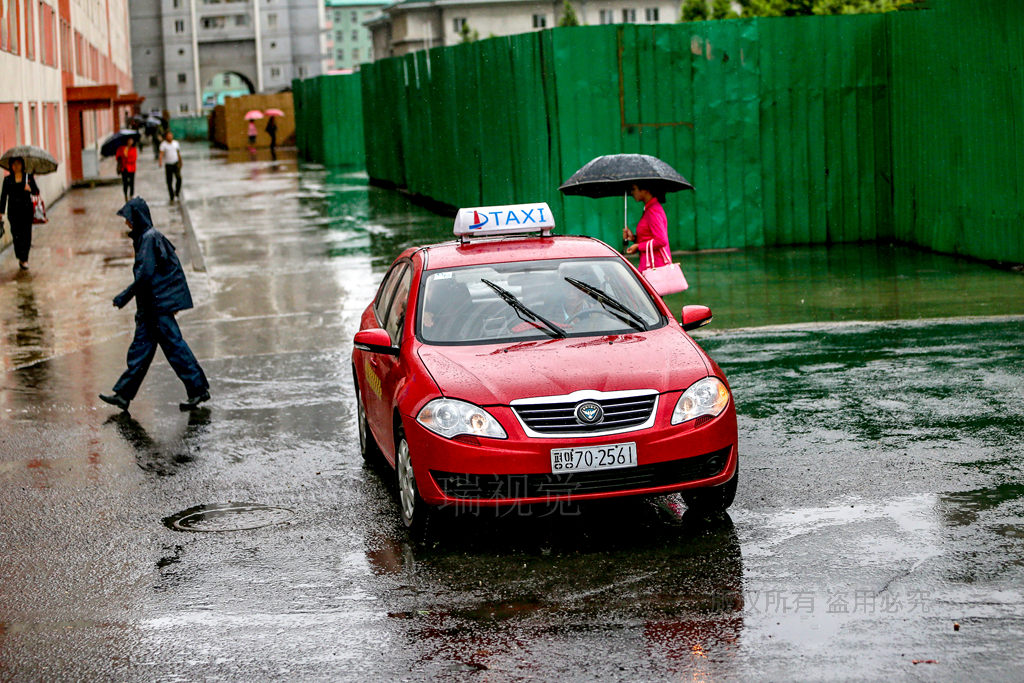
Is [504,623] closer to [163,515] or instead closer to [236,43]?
[163,515]

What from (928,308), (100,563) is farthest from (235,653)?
(928,308)

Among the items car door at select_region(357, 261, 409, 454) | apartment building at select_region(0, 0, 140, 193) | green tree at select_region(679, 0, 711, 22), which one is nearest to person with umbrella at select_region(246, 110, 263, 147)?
apartment building at select_region(0, 0, 140, 193)

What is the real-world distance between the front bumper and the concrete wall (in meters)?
59.8

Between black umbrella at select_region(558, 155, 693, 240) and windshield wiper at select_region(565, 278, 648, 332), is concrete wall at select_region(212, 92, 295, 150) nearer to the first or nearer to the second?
black umbrella at select_region(558, 155, 693, 240)

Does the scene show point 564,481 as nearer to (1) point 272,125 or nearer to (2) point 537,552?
(2) point 537,552

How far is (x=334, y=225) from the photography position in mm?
25875

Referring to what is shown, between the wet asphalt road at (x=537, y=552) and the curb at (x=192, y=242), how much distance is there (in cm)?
870

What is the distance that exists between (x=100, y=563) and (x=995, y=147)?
41.0 ft

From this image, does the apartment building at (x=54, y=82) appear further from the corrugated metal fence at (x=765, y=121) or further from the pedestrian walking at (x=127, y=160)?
the corrugated metal fence at (x=765, y=121)

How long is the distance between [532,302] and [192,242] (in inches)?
662

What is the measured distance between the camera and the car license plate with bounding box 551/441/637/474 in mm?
6391

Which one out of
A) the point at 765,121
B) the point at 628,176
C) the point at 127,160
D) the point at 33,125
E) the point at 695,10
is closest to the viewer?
the point at 628,176

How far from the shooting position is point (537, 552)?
6621 mm

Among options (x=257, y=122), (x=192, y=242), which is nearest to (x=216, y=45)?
(x=257, y=122)
